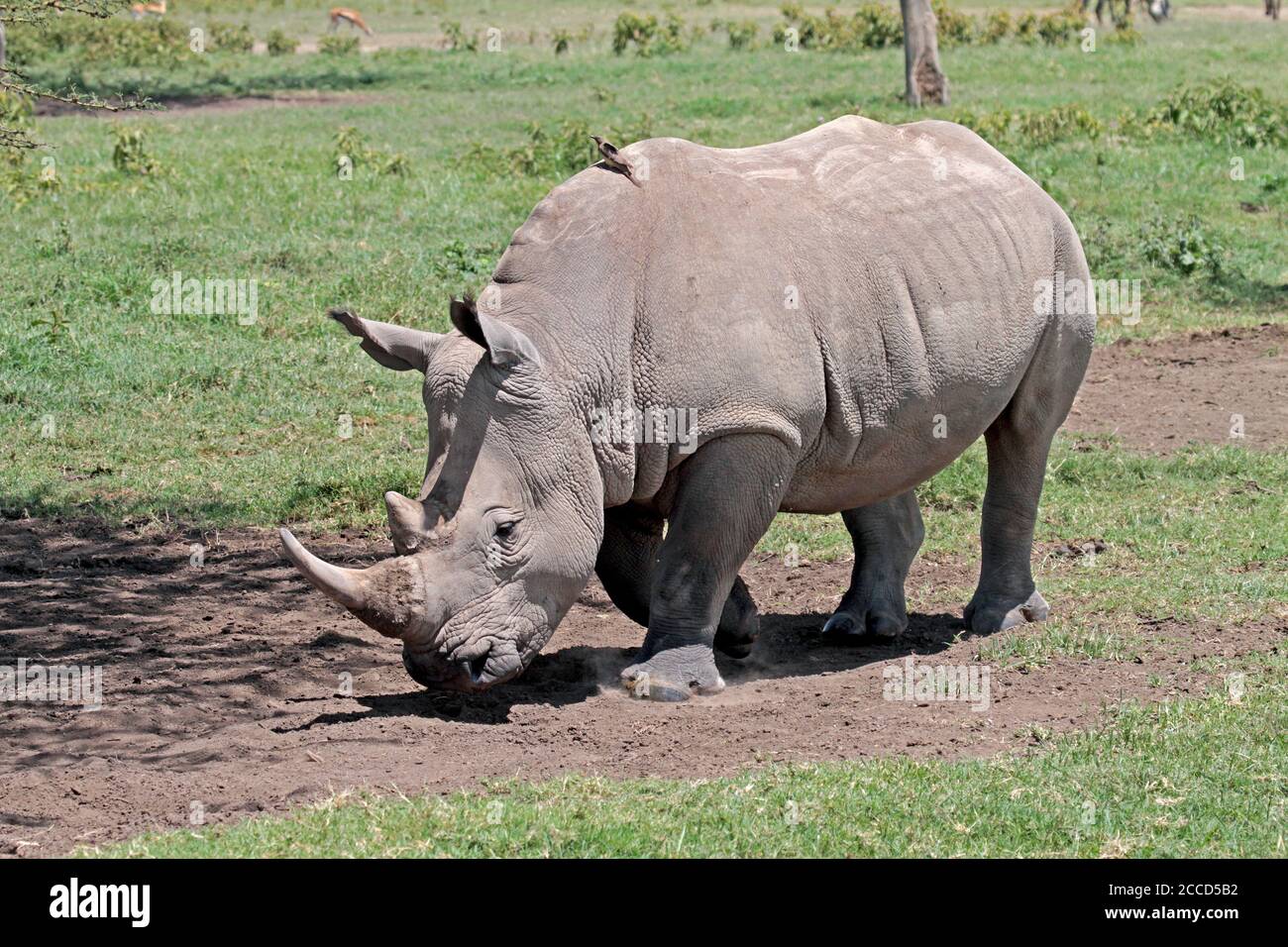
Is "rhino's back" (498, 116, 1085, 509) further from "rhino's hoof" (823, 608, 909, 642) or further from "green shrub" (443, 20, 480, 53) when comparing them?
"green shrub" (443, 20, 480, 53)

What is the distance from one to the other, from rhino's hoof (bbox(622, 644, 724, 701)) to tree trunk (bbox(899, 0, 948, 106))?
55.2ft

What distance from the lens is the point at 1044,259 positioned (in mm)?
7875

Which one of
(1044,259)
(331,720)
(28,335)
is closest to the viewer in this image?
(331,720)

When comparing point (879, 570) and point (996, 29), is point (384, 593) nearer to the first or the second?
point (879, 570)

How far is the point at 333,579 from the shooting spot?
616 centimetres

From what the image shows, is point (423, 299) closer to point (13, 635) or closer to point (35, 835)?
point (13, 635)

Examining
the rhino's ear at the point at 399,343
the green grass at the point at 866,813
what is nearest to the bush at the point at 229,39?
the rhino's ear at the point at 399,343

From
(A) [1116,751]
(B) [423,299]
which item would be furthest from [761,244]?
(B) [423,299]

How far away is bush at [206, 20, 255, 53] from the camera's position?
34.0 metres

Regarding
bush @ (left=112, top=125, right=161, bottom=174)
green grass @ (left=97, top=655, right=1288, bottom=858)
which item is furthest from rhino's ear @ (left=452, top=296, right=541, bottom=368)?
bush @ (left=112, top=125, right=161, bottom=174)

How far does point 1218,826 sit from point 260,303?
29.8 ft

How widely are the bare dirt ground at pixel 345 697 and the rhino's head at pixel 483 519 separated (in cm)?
33

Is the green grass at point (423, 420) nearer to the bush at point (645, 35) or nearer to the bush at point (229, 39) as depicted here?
the bush at point (645, 35)

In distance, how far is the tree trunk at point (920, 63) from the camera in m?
22.8
